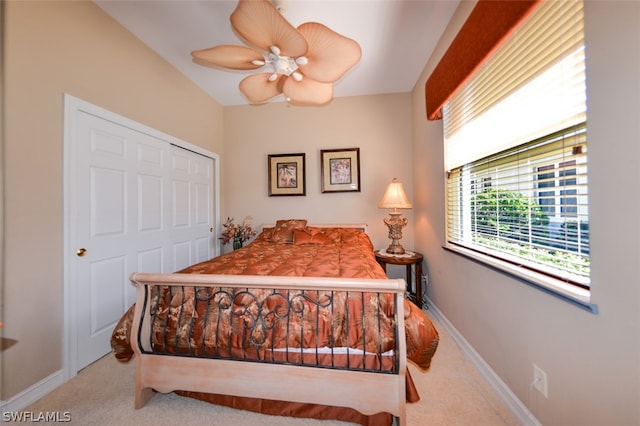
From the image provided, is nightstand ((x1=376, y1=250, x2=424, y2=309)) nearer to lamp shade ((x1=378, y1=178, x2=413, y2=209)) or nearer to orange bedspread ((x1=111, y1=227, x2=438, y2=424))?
orange bedspread ((x1=111, y1=227, x2=438, y2=424))

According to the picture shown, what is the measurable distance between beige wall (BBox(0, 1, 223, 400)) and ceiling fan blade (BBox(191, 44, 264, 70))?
0.93 meters

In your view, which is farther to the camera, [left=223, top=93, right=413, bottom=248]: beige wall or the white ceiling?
[left=223, top=93, right=413, bottom=248]: beige wall

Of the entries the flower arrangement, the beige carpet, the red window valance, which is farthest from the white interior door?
the red window valance

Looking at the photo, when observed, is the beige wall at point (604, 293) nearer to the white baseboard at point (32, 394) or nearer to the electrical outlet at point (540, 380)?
the electrical outlet at point (540, 380)

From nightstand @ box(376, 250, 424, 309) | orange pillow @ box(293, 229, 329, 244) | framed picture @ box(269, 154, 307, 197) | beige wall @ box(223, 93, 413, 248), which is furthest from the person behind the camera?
framed picture @ box(269, 154, 307, 197)

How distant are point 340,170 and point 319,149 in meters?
0.44

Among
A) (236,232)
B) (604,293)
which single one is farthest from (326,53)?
(236,232)

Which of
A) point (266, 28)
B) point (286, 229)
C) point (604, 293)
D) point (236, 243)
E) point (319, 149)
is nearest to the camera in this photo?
point (604, 293)

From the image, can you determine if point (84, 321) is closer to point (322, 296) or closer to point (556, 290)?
point (322, 296)

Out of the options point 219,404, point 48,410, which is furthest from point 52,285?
point 219,404

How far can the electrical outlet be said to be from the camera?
108 centimetres

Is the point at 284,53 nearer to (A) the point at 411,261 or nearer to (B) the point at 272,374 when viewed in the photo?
(B) the point at 272,374

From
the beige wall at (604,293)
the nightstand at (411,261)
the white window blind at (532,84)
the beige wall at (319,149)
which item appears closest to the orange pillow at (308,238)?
the beige wall at (319,149)

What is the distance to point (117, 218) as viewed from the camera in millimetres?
1960
